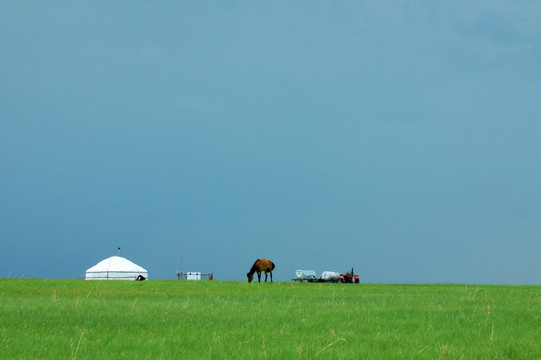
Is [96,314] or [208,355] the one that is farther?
[96,314]

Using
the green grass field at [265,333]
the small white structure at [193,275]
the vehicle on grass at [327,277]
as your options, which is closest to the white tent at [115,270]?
the small white structure at [193,275]

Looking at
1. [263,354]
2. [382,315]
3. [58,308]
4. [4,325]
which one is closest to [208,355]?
[263,354]

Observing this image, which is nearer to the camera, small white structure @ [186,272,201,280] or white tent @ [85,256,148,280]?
white tent @ [85,256,148,280]

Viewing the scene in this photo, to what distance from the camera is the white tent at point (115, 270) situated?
270ft

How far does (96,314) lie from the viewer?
54.6ft

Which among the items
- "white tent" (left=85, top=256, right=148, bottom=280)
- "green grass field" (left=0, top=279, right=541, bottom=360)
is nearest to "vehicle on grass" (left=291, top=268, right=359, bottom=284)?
"white tent" (left=85, top=256, right=148, bottom=280)

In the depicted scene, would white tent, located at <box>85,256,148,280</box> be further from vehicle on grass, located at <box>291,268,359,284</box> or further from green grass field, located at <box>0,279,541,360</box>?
green grass field, located at <box>0,279,541,360</box>

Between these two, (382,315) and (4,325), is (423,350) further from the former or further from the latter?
(4,325)

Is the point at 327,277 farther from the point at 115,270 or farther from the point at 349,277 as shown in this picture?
the point at 115,270

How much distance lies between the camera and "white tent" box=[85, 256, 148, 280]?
82.4 metres

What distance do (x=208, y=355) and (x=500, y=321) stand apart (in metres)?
9.26

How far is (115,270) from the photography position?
83.4 metres

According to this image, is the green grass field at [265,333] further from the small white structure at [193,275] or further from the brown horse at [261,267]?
the small white structure at [193,275]

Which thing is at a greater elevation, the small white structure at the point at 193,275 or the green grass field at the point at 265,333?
the small white structure at the point at 193,275
